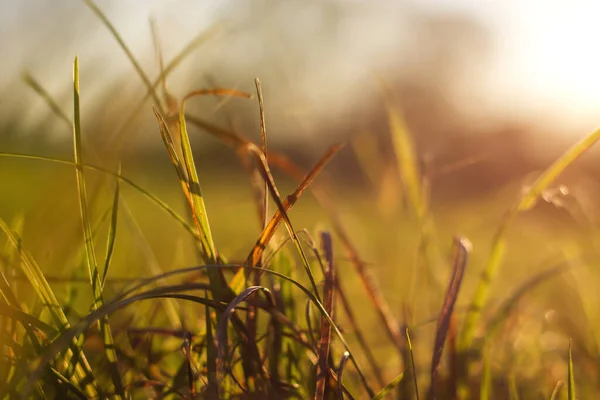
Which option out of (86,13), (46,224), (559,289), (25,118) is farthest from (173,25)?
(559,289)

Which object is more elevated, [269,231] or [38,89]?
[38,89]

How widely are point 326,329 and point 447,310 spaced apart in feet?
0.40

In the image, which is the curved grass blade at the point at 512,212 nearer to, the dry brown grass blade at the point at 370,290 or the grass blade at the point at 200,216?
the dry brown grass blade at the point at 370,290

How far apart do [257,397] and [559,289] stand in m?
1.24

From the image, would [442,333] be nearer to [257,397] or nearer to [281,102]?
[257,397]

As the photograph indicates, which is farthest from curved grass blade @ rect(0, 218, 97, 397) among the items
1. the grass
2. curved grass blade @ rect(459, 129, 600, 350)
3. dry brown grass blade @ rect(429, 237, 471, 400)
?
curved grass blade @ rect(459, 129, 600, 350)

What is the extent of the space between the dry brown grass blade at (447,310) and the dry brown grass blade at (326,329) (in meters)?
0.09

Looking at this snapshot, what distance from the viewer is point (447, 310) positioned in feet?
1.97

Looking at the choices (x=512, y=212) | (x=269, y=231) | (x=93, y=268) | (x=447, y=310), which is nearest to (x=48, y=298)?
(x=93, y=268)

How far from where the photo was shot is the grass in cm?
52

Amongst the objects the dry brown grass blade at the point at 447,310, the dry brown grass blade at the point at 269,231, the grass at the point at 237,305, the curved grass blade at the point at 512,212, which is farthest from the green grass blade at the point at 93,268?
the curved grass blade at the point at 512,212

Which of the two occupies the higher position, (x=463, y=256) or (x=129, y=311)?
(x=463, y=256)

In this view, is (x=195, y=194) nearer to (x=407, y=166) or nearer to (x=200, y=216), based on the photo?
(x=200, y=216)

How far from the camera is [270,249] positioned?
27.4 inches
